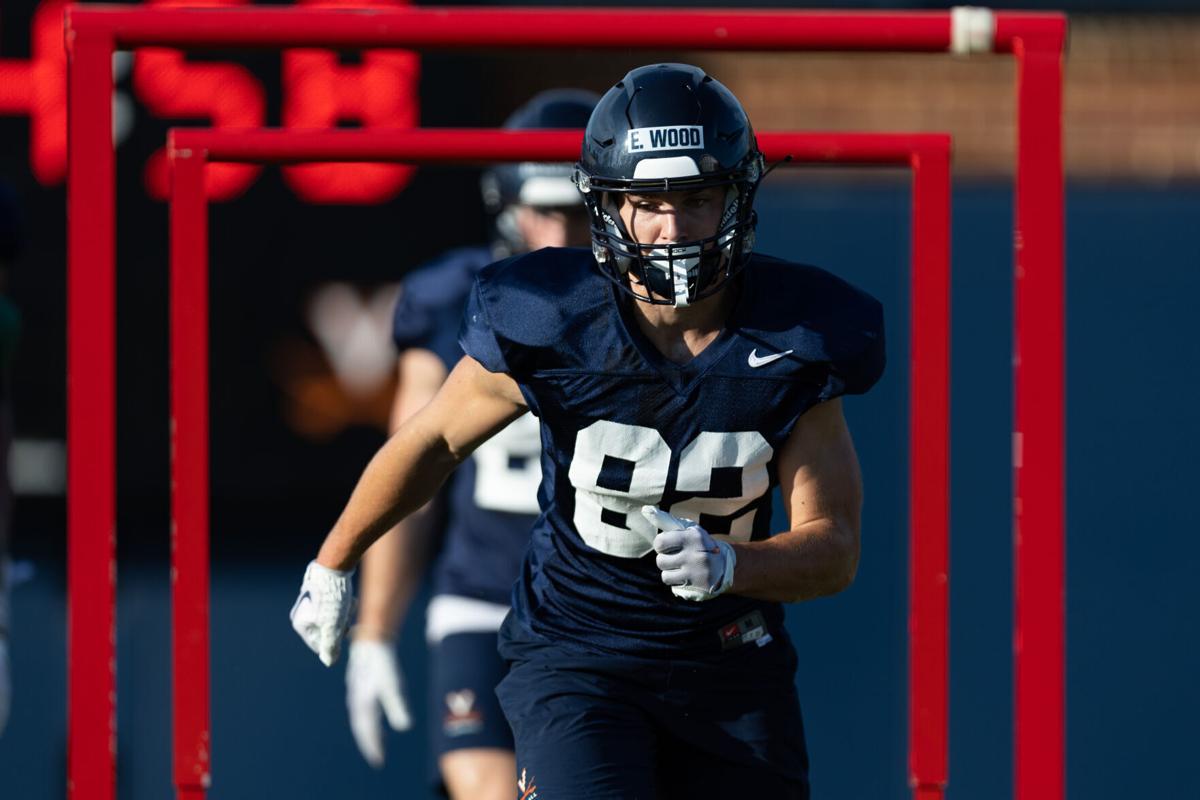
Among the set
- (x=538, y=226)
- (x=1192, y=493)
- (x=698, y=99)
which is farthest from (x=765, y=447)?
(x=1192, y=493)

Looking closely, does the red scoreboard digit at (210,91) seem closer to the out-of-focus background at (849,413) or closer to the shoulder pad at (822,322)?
the out-of-focus background at (849,413)

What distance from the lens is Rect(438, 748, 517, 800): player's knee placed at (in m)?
3.43

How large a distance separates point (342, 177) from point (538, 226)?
887 mm

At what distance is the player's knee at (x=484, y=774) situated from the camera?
11.3 ft

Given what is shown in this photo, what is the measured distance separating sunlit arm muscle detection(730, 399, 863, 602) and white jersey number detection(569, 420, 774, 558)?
43mm

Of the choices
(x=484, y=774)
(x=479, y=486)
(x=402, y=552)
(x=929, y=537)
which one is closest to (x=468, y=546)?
(x=479, y=486)

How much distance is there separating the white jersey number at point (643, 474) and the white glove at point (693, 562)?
8.3 inches

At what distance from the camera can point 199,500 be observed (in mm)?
2631

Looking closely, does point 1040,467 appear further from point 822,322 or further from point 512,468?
point 512,468

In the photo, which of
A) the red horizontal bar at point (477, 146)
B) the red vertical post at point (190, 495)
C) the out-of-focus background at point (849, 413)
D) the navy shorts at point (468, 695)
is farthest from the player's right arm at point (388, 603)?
the red vertical post at point (190, 495)

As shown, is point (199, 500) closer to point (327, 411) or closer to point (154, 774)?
point (327, 411)

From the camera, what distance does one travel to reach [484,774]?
345 centimetres

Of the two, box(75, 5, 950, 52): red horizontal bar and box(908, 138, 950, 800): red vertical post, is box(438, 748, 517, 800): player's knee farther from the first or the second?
box(75, 5, 950, 52): red horizontal bar

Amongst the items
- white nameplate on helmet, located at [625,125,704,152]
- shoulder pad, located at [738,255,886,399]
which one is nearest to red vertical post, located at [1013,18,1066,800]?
shoulder pad, located at [738,255,886,399]
